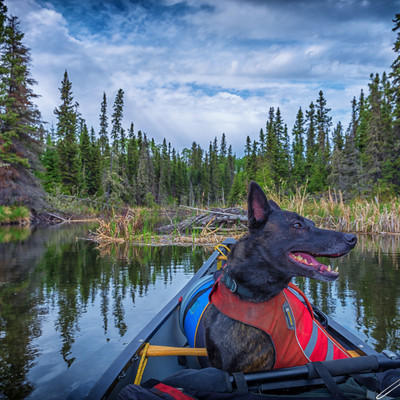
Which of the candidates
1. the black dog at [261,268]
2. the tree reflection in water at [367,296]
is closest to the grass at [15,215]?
the tree reflection in water at [367,296]

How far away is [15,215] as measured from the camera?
69.9ft

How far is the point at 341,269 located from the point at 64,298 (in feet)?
20.2

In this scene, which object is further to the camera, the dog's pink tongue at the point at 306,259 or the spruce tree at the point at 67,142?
the spruce tree at the point at 67,142

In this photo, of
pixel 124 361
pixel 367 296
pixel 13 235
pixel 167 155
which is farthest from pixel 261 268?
pixel 167 155

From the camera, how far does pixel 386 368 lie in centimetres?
182

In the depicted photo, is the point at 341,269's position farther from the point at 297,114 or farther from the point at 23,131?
the point at 297,114

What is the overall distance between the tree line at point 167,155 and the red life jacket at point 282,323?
8.72 metres

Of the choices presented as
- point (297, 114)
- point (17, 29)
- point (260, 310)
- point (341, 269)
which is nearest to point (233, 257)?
point (260, 310)

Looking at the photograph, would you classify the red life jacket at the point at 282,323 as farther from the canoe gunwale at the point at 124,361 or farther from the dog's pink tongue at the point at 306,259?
the canoe gunwale at the point at 124,361

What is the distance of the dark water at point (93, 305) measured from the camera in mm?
3018

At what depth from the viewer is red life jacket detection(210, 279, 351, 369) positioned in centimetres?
202

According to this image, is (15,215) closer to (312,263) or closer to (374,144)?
(312,263)

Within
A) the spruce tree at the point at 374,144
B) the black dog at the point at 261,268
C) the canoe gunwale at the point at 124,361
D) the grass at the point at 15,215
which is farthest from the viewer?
the spruce tree at the point at 374,144

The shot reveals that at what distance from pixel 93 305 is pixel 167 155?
72035 mm
